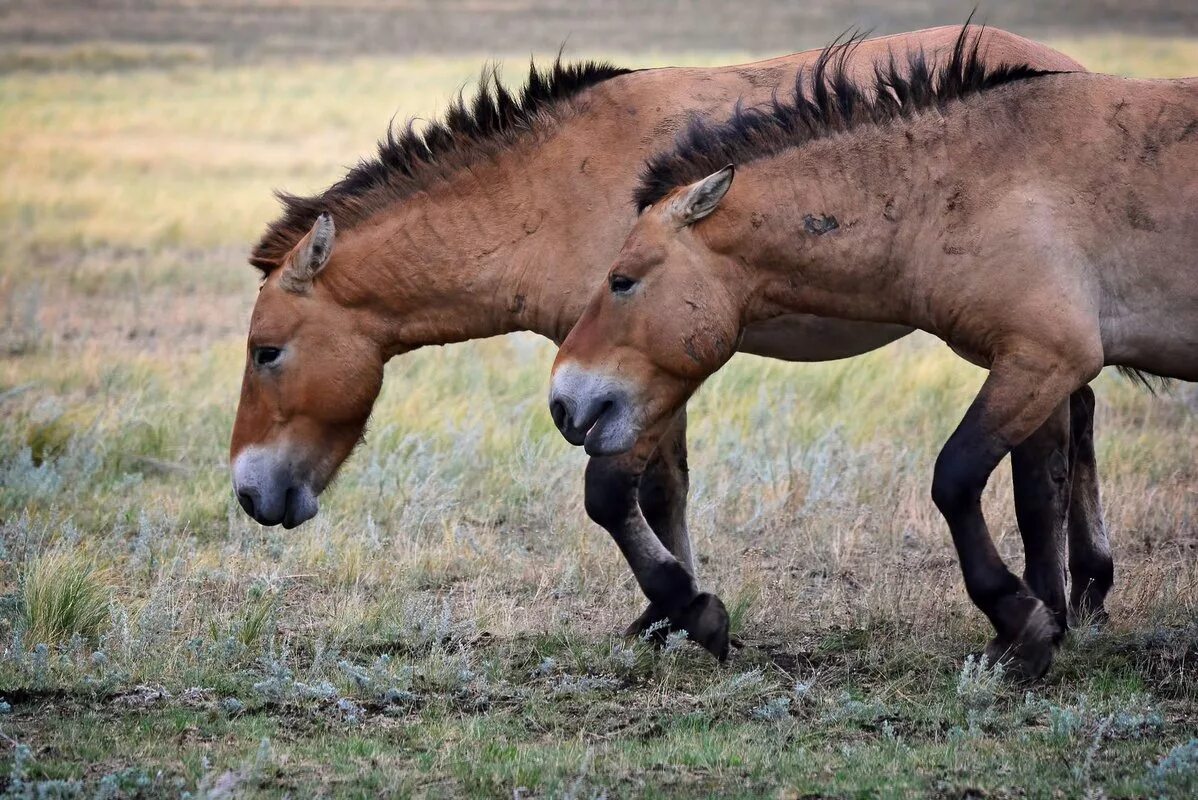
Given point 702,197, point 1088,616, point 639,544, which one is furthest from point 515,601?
point 1088,616

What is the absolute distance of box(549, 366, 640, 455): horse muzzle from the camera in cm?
495

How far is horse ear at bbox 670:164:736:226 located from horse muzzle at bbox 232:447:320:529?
186cm

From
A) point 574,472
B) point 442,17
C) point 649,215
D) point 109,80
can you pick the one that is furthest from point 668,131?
point 442,17

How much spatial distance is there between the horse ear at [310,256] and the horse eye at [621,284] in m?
1.17

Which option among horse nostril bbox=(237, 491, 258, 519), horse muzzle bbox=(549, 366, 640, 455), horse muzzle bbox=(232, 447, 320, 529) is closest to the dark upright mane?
horse muzzle bbox=(549, 366, 640, 455)

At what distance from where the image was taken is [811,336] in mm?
5906

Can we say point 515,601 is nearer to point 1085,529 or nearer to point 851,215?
point 851,215

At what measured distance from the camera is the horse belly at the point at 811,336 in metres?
5.84

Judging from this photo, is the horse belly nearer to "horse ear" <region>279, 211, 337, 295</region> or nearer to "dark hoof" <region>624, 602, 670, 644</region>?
"dark hoof" <region>624, 602, 670, 644</region>

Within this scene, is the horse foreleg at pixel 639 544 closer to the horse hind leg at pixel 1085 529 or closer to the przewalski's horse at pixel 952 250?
the przewalski's horse at pixel 952 250

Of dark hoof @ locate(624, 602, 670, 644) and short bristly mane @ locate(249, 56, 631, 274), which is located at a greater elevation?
short bristly mane @ locate(249, 56, 631, 274)

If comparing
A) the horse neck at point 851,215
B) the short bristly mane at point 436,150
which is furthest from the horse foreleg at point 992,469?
the short bristly mane at point 436,150

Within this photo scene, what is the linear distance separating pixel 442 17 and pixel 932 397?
4291 centimetres

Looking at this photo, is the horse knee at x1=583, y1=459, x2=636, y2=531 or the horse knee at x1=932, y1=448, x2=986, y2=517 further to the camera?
the horse knee at x1=583, y1=459, x2=636, y2=531
